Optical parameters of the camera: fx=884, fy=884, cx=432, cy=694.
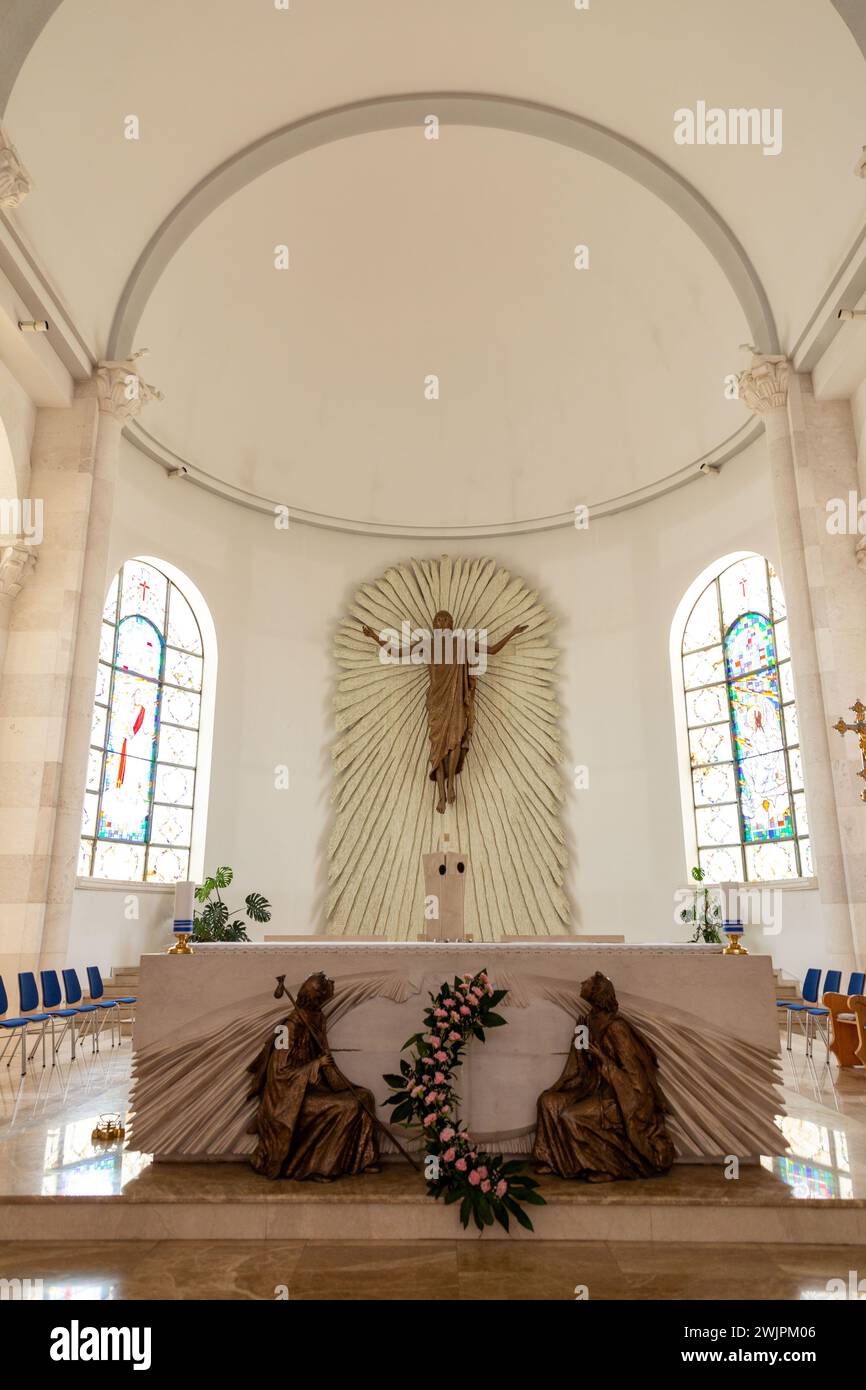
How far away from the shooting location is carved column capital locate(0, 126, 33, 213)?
6.43 meters

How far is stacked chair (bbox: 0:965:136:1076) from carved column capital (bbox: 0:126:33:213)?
572cm

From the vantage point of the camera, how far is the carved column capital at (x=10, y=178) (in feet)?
21.1

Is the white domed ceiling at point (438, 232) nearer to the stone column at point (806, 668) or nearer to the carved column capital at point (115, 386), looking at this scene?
the carved column capital at point (115, 386)

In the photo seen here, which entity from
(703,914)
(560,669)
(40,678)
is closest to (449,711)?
(560,669)

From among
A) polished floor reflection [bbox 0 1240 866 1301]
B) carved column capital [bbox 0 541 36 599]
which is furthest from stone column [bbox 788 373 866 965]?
carved column capital [bbox 0 541 36 599]

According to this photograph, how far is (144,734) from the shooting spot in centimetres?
1095

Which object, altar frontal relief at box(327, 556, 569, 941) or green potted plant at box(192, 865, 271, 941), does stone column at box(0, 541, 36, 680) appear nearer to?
green potted plant at box(192, 865, 271, 941)

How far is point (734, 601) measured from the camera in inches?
444

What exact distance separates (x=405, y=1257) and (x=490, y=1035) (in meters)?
1.16

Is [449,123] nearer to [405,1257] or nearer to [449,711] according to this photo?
[449,711]

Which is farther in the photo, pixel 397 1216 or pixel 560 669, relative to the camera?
pixel 560 669

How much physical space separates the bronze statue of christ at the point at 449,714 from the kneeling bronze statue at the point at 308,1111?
7558 mm

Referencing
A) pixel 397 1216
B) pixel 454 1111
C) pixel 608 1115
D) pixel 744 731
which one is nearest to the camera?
pixel 397 1216
